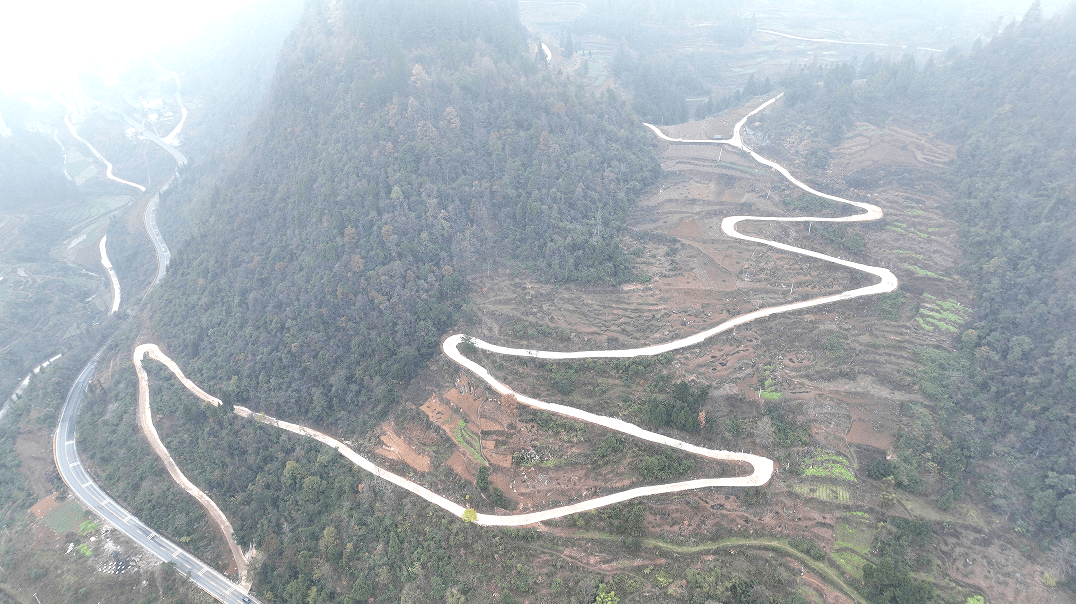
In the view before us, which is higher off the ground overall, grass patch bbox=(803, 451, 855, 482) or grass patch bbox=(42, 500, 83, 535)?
grass patch bbox=(803, 451, 855, 482)

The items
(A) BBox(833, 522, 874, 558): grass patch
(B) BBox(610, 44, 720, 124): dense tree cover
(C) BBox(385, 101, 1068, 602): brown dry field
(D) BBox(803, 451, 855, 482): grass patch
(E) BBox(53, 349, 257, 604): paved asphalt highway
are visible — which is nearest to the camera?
(A) BBox(833, 522, 874, 558): grass patch

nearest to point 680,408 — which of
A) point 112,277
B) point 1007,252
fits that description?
point 1007,252

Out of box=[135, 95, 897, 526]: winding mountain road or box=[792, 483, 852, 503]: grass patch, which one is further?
box=[135, 95, 897, 526]: winding mountain road

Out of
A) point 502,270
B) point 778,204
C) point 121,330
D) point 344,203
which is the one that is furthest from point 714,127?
point 121,330

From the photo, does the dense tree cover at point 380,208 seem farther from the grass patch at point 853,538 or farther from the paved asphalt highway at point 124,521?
the grass patch at point 853,538

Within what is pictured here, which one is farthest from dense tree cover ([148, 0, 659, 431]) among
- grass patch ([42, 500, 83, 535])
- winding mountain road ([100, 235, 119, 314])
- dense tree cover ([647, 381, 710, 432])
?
winding mountain road ([100, 235, 119, 314])

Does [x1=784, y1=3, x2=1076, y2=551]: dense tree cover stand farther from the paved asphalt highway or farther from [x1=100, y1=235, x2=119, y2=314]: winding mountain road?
[x1=100, y1=235, x2=119, y2=314]: winding mountain road

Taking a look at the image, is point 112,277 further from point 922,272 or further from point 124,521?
point 922,272
